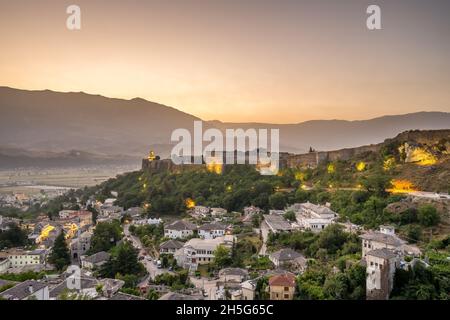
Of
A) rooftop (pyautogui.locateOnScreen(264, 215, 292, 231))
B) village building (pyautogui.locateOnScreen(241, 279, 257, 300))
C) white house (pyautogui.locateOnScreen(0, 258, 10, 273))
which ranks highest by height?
rooftop (pyautogui.locateOnScreen(264, 215, 292, 231))

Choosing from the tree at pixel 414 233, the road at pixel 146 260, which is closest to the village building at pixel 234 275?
the road at pixel 146 260

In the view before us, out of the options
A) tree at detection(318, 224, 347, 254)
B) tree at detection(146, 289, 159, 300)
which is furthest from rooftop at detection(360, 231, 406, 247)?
tree at detection(146, 289, 159, 300)

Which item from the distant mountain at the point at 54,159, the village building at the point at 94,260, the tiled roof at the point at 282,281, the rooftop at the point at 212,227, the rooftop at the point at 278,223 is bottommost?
the village building at the point at 94,260

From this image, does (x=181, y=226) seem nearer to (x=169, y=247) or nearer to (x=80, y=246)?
(x=169, y=247)

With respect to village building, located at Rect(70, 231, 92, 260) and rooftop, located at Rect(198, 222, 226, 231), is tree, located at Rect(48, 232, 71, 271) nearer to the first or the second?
village building, located at Rect(70, 231, 92, 260)

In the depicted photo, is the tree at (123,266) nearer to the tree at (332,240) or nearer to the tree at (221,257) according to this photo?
the tree at (221,257)

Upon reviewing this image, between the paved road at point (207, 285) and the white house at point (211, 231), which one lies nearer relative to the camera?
the paved road at point (207, 285)

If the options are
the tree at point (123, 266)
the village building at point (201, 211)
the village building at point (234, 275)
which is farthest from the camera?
the village building at point (201, 211)

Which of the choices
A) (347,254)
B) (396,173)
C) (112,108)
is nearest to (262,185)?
(396,173)
